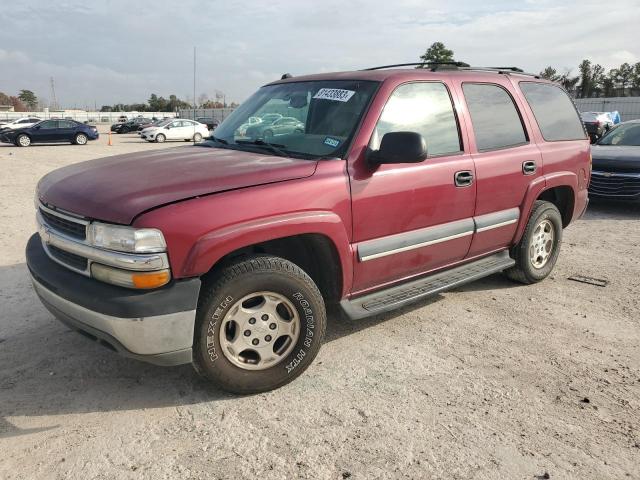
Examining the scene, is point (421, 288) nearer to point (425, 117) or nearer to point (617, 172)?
point (425, 117)

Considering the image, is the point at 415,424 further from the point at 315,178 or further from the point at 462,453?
A: the point at 315,178

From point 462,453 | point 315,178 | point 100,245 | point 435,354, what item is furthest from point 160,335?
point 435,354

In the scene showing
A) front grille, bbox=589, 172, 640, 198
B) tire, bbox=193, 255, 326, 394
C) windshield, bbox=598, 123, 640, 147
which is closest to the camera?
tire, bbox=193, 255, 326, 394

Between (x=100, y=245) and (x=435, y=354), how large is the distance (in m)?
2.28

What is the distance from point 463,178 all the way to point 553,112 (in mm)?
1825

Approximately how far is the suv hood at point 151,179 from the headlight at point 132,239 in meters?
0.05

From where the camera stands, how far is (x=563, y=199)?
17.6 ft

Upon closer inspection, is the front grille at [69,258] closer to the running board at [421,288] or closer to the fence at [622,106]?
the running board at [421,288]

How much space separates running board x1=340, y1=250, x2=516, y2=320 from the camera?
11.2ft

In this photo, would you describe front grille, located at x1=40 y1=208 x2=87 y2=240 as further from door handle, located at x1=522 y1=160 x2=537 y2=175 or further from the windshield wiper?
door handle, located at x1=522 y1=160 x2=537 y2=175

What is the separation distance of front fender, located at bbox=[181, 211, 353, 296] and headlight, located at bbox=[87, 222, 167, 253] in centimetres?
17

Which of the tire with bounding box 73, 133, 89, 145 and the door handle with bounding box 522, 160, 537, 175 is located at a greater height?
the door handle with bounding box 522, 160, 537, 175

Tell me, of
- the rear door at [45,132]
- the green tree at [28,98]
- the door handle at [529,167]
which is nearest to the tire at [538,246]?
the door handle at [529,167]

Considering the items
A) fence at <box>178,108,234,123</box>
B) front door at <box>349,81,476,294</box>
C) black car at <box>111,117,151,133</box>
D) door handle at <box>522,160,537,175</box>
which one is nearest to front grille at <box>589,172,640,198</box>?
door handle at <box>522,160,537,175</box>
